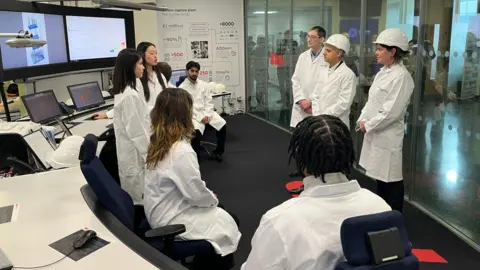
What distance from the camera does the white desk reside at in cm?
152

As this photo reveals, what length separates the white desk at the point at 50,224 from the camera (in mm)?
1517

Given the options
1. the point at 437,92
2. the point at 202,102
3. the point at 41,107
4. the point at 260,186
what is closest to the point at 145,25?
the point at 202,102

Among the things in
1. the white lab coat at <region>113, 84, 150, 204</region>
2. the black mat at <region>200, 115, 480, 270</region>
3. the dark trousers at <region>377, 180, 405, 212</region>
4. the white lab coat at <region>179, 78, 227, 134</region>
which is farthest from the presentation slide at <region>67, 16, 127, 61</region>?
the dark trousers at <region>377, 180, 405, 212</region>

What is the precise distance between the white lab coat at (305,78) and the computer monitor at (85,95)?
7.29ft

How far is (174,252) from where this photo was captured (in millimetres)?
2016

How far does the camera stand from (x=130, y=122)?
2973 mm

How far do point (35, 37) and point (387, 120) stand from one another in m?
3.34

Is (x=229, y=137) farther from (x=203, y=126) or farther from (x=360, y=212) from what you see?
(x=360, y=212)

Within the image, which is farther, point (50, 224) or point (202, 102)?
point (202, 102)

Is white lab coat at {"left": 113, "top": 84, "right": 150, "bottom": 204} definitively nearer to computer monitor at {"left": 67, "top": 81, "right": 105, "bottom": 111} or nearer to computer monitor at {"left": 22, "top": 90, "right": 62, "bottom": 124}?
computer monitor at {"left": 22, "top": 90, "right": 62, "bottom": 124}

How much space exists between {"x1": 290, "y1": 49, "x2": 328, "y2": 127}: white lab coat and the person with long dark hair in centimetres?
181

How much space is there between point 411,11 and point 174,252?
2894 millimetres

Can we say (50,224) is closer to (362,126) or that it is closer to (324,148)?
(324,148)

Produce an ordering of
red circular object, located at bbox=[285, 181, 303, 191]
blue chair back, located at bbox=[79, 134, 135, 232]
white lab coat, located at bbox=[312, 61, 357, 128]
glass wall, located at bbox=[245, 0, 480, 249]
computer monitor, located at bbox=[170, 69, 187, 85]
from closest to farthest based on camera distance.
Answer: blue chair back, located at bbox=[79, 134, 135, 232] → glass wall, located at bbox=[245, 0, 480, 249] → white lab coat, located at bbox=[312, 61, 357, 128] → red circular object, located at bbox=[285, 181, 303, 191] → computer monitor, located at bbox=[170, 69, 187, 85]
